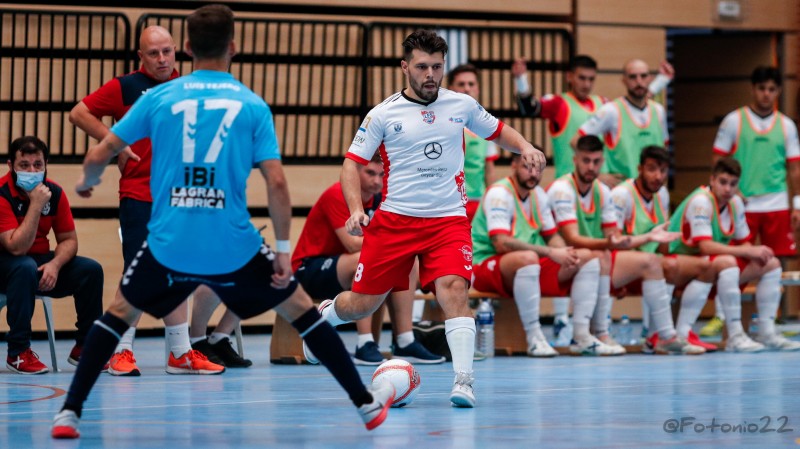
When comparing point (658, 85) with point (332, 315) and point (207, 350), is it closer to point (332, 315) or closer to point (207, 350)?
point (207, 350)

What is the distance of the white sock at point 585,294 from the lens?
9320mm

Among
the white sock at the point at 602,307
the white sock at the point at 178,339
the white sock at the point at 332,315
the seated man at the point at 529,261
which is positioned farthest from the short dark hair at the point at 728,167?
the white sock at the point at 178,339

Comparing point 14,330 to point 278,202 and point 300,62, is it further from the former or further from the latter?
point 300,62

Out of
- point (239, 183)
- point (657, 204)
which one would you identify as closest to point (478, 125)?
point (239, 183)

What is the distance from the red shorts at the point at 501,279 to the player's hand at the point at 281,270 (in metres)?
4.79

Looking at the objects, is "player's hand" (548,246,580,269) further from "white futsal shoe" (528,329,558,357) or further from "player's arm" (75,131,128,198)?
"player's arm" (75,131,128,198)

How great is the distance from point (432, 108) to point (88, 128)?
225cm

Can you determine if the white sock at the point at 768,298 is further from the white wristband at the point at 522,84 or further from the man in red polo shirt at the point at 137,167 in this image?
the man in red polo shirt at the point at 137,167

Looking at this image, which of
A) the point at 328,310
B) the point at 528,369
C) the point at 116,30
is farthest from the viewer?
the point at 116,30

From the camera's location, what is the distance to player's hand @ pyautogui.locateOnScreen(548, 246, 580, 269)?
30.2 feet

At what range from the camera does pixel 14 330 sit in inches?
306

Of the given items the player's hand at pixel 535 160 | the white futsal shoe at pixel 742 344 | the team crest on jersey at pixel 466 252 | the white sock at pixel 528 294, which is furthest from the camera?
the white futsal shoe at pixel 742 344

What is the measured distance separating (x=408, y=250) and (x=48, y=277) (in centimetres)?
280

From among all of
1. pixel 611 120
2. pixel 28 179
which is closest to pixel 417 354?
pixel 28 179
